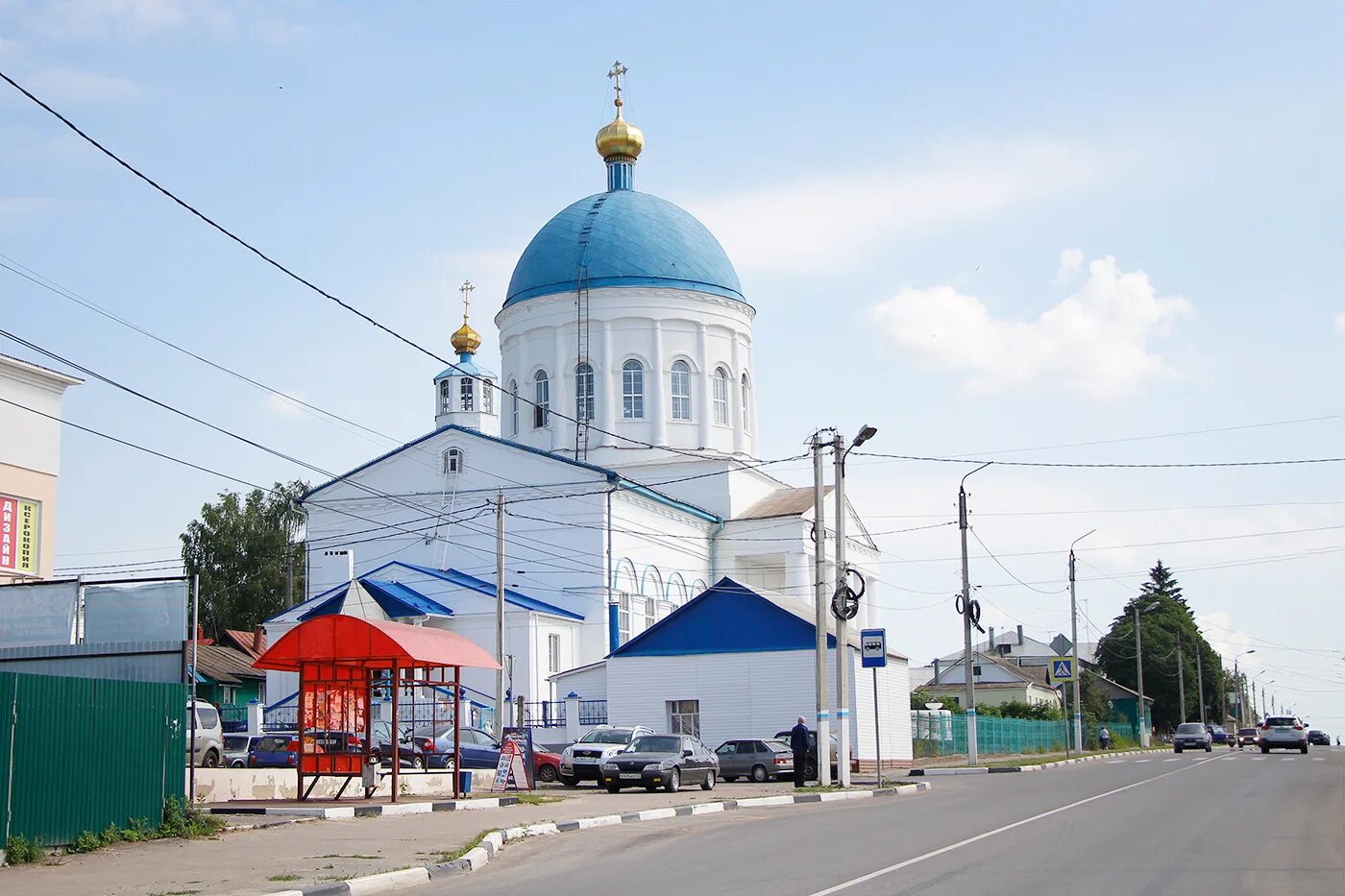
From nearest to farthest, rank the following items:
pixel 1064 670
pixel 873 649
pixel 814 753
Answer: pixel 873 649 → pixel 814 753 → pixel 1064 670

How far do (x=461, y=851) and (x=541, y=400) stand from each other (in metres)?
41.6

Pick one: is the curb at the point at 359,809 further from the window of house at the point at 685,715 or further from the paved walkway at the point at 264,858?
the window of house at the point at 685,715

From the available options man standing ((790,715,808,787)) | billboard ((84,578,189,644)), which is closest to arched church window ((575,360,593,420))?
man standing ((790,715,808,787))

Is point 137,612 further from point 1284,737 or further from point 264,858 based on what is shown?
point 1284,737

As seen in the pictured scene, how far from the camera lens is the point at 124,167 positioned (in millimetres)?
16000

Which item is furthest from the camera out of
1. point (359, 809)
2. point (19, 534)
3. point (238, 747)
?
point (238, 747)

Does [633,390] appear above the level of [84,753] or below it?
above

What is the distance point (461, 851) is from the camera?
49.6ft

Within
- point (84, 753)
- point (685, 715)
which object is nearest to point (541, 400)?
point (685, 715)

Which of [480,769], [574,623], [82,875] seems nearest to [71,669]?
[82,875]

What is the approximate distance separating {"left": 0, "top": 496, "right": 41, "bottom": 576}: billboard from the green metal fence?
8.35 meters

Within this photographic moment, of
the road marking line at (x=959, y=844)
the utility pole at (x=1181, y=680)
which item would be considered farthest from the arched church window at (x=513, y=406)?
the utility pole at (x=1181, y=680)

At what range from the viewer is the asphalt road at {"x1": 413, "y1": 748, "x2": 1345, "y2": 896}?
12312mm

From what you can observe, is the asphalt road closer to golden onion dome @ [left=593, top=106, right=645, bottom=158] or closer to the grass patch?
the grass patch
